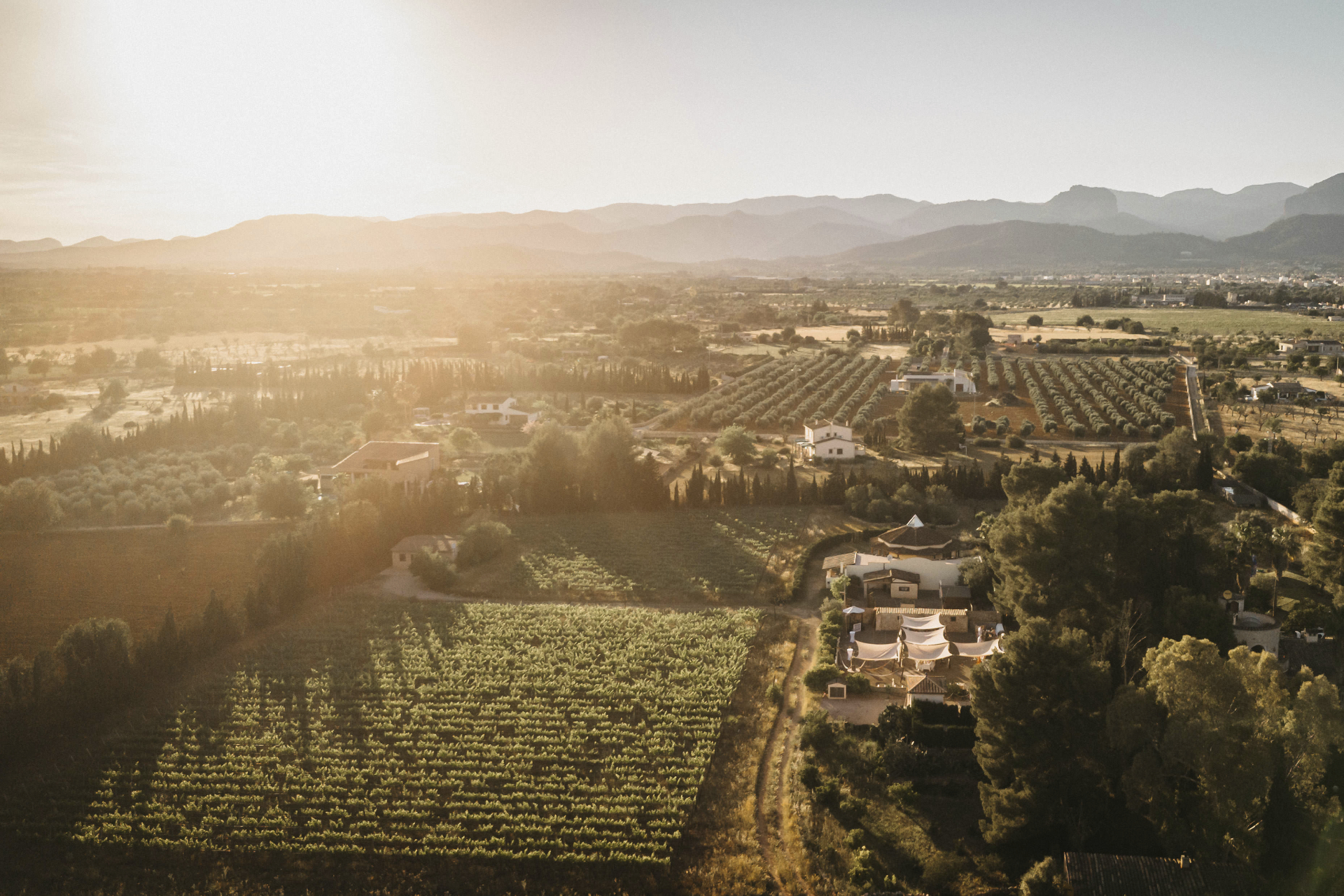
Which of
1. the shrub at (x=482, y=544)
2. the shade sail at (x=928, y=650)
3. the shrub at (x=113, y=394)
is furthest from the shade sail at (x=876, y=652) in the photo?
the shrub at (x=113, y=394)

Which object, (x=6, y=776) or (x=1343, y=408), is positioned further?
(x=1343, y=408)

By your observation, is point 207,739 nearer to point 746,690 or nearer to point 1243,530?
point 746,690

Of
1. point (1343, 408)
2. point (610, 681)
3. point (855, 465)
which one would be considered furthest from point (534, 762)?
point (1343, 408)

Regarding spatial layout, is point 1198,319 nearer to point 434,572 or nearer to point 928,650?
point 928,650

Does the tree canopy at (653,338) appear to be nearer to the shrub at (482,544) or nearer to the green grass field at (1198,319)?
the green grass field at (1198,319)

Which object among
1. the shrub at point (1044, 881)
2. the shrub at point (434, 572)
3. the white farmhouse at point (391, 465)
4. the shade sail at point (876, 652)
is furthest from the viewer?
the white farmhouse at point (391, 465)

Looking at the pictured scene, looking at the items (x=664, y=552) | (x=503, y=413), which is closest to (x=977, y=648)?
(x=664, y=552)
